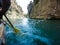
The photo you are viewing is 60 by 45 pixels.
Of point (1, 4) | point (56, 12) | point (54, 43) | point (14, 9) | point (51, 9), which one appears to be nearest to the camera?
point (1, 4)

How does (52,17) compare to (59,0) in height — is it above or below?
below

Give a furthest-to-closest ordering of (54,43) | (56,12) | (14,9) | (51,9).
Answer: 1. (14,9)
2. (51,9)
3. (56,12)
4. (54,43)

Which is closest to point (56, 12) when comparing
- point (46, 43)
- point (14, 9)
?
point (46, 43)

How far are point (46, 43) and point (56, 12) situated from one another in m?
21.2

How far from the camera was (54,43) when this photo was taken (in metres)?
8.49

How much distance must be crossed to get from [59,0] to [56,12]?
2.73m

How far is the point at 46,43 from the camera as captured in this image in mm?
8688

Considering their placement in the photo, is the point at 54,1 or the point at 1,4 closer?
the point at 1,4

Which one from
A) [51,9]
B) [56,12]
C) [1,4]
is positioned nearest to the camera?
[1,4]

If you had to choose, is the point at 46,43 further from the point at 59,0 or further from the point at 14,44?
the point at 59,0

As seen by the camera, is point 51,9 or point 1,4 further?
point 51,9

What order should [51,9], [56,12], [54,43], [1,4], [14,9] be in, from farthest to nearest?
[14,9] → [51,9] → [56,12] → [54,43] → [1,4]

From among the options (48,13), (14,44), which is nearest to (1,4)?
(14,44)

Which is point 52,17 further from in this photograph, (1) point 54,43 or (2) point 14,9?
(2) point 14,9
